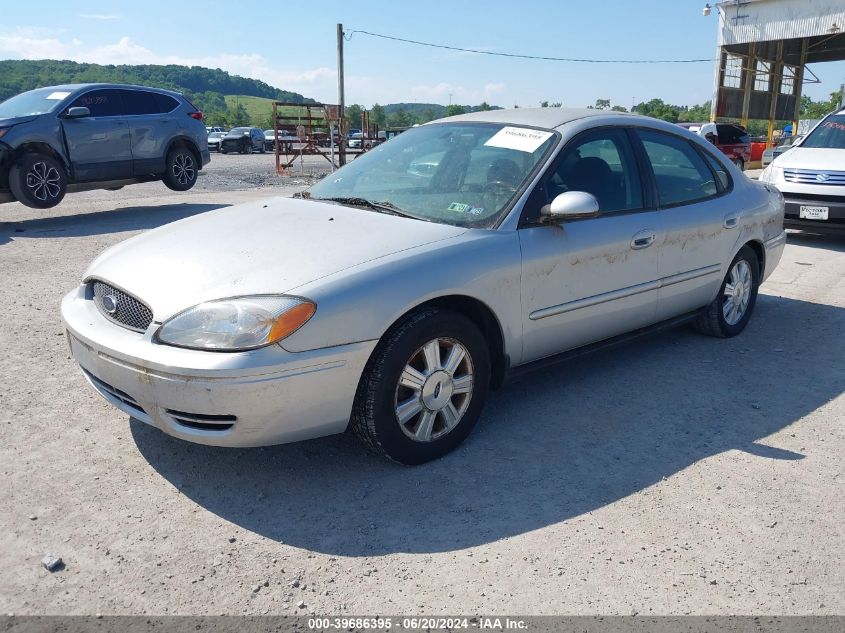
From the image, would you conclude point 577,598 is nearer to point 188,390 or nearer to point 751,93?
point 188,390

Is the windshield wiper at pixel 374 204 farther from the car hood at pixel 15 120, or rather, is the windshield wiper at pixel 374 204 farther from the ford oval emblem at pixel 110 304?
the car hood at pixel 15 120

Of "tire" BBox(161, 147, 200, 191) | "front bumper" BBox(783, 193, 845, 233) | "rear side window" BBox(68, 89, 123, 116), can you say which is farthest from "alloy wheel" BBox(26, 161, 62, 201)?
"front bumper" BBox(783, 193, 845, 233)

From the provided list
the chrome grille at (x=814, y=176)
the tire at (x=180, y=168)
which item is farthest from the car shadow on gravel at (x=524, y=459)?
the tire at (x=180, y=168)

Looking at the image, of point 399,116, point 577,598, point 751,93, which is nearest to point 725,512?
point 577,598

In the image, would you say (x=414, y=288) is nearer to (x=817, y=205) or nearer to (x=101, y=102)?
(x=817, y=205)

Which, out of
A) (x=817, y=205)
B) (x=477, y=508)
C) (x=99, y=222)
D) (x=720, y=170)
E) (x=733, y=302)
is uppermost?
(x=720, y=170)

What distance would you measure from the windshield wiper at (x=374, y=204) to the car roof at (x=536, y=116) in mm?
917

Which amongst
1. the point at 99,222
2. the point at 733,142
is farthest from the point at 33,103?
the point at 733,142

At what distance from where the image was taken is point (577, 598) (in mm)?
2461

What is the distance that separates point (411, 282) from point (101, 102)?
9422 mm

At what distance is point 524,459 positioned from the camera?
3430mm

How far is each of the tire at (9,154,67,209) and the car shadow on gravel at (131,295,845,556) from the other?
754 cm

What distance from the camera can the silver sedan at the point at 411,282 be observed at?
287 centimetres

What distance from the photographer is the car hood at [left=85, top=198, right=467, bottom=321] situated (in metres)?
3.01
